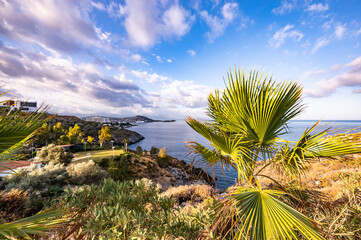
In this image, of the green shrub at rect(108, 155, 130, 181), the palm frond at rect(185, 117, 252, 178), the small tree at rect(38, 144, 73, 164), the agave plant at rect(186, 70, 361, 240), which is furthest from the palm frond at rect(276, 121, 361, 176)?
the small tree at rect(38, 144, 73, 164)

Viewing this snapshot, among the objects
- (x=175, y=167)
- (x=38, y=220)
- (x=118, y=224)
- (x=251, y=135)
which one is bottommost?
(x=175, y=167)

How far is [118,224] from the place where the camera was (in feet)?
7.83

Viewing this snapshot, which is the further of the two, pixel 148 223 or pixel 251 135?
pixel 148 223

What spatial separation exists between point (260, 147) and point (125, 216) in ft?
8.61

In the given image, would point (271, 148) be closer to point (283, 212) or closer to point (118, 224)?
point (283, 212)

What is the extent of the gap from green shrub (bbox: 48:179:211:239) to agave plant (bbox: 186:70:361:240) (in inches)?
36.5

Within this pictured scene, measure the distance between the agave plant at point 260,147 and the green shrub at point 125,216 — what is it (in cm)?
93

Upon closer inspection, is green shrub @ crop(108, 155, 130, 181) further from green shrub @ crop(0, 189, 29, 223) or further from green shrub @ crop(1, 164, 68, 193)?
green shrub @ crop(0, 189, 29, 223)

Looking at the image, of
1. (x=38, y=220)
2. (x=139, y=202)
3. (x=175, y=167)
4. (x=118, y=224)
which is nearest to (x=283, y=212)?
(x=118, y=224)

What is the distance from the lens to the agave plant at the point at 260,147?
1.63 meters

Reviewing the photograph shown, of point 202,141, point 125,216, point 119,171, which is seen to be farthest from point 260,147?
point 202,141

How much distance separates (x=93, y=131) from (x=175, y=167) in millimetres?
52842

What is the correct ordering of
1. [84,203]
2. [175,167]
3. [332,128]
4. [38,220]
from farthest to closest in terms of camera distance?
[175,167] → [84,203] → [332,128] → [38,220]

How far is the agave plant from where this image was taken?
1.63 meters
